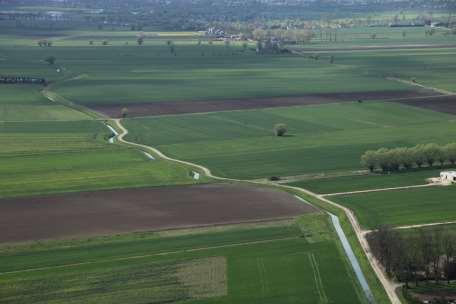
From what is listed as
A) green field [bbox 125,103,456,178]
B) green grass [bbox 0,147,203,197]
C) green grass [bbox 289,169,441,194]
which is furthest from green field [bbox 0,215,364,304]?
green field [bbox 125,103,456,178]

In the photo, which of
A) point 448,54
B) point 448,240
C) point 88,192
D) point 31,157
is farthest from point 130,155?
point 448,54

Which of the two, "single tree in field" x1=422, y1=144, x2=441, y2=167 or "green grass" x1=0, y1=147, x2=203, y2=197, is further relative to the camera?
"single tree in field" x1=422, y1=144, x2=441, y2=167

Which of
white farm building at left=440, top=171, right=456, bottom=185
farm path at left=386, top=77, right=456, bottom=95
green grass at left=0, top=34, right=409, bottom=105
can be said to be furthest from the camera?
green grass at left=0, top=34, right=409, bottom=105

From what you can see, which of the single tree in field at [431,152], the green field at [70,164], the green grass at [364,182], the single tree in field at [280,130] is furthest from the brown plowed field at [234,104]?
the green grass at [364,182]

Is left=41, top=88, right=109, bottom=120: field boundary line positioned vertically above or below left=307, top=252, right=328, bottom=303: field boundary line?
below

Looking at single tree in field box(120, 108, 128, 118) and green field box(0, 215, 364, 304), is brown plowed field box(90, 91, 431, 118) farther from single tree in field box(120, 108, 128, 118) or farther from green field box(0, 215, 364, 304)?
green field box(0, 215, 364, 304)

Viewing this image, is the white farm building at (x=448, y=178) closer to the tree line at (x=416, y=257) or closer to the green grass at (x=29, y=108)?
the tree line at (x=416, y=257)

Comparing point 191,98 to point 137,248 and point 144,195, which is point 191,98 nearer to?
point 144,195
